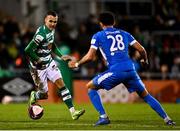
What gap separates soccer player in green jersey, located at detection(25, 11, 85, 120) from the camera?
48.4 feet

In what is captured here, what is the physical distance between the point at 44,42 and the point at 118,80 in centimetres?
224

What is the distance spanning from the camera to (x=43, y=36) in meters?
14.8

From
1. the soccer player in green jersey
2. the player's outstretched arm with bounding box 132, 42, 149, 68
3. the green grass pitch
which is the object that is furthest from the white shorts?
the player's outstretched arm with bounding box 132, 42, 149, 68

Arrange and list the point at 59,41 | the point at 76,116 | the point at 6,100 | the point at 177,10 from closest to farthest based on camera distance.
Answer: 1. the point at 76,116
2. the point at 6,100
3. the point at 59,41
4. the point at 177,10

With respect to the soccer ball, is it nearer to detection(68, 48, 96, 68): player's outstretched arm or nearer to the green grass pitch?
the green grass pitch

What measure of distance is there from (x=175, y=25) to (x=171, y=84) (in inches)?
124

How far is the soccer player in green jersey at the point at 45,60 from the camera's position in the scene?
581 inches

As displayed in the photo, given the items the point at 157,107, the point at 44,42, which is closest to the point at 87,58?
the point at 157,107

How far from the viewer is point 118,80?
44.1ft

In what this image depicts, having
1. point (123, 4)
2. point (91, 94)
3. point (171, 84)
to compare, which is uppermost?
point (91, 94)

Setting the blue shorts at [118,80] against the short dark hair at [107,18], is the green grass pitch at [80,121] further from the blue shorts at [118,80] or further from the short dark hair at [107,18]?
the short dark hair at [107,18]

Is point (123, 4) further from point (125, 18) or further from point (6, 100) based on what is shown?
point (6, 100)

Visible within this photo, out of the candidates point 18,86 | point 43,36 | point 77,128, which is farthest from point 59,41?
point 77,128

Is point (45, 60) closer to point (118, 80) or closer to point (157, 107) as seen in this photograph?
point (118, 80)
